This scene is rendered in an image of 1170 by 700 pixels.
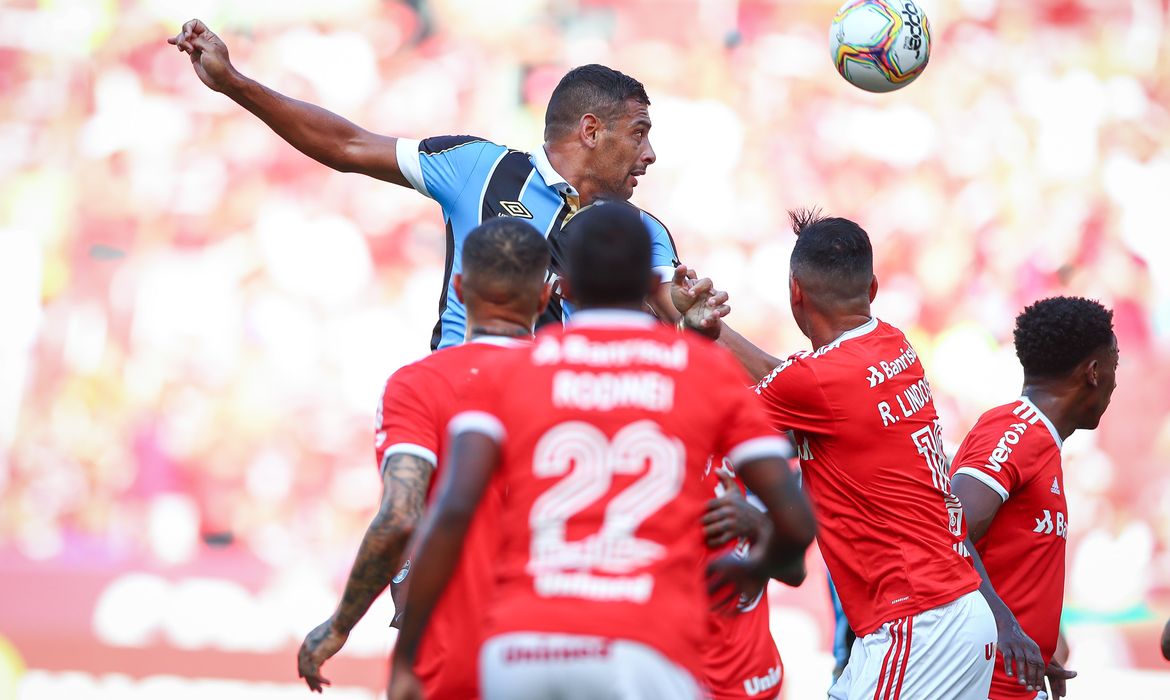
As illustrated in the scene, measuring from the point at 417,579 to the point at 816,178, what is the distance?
792 cm

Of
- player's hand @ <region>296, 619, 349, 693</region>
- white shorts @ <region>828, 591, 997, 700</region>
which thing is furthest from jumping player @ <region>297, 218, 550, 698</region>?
white shorts @ <region>828, 591, 997, 700</region>

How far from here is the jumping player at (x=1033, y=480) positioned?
521cm

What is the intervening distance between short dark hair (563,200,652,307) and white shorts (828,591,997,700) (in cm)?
221

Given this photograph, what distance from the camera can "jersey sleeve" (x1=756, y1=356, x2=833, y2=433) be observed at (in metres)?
4.98

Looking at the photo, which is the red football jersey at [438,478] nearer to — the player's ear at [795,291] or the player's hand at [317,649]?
the player's hand at [317,649]

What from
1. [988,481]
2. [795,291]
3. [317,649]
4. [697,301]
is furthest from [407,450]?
[988,481]

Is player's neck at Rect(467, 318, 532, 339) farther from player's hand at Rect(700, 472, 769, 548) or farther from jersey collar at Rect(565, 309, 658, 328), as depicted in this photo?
player's hand at Rect(700, 472, 769, 548)

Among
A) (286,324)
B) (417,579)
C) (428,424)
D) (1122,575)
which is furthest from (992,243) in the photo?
(417,579)

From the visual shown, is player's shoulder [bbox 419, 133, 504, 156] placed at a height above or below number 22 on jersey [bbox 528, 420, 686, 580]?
above

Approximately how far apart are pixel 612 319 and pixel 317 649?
1602mm

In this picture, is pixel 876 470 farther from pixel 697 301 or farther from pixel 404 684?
pixel 404 684

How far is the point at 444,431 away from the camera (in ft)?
13.6

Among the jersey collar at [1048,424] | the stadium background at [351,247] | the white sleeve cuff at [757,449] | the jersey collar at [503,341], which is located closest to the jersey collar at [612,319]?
the white sleeve cuff at [757,449]

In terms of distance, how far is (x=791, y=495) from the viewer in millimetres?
3365
